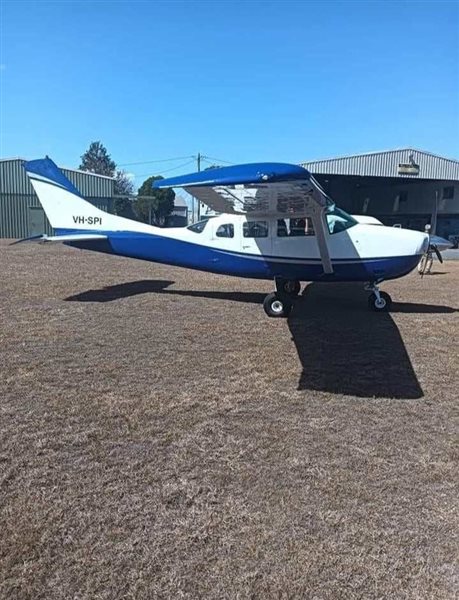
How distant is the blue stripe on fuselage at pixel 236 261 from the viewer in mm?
8086

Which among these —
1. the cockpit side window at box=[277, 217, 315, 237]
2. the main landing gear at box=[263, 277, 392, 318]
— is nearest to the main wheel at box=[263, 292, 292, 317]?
the main landing gear at box=[263, 277, 392, 318]

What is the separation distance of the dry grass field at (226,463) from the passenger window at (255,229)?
7.79 feet

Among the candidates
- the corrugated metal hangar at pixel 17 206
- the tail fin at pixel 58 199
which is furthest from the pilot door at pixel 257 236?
the corrugated metal hangar at pixel 17 206

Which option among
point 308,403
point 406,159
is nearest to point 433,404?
point 308,403

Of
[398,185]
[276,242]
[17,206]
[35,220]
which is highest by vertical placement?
[398,185]

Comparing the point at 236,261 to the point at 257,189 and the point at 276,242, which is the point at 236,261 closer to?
the point at 276,242

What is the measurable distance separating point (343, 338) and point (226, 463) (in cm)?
369

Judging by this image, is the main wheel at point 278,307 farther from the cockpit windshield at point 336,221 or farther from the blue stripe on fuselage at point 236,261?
the cockpit windshield at point 336,221

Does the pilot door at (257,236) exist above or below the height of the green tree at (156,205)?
below

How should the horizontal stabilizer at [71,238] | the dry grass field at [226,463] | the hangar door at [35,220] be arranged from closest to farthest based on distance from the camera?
1. the dry grass field at [226,463]
2. the horizontal stabilizer at [71,238]
3. the hangar door at [35,220]

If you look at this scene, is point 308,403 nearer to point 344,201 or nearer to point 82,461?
point 82,461

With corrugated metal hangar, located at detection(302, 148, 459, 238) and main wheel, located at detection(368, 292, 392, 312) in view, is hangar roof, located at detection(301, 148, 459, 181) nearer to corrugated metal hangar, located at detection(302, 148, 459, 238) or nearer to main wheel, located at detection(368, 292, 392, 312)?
corrugated metal hangar, located at detection(302, 148, 459, 238)

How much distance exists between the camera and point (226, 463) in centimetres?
315

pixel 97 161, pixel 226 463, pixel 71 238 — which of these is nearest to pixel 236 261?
pixel 71 238
